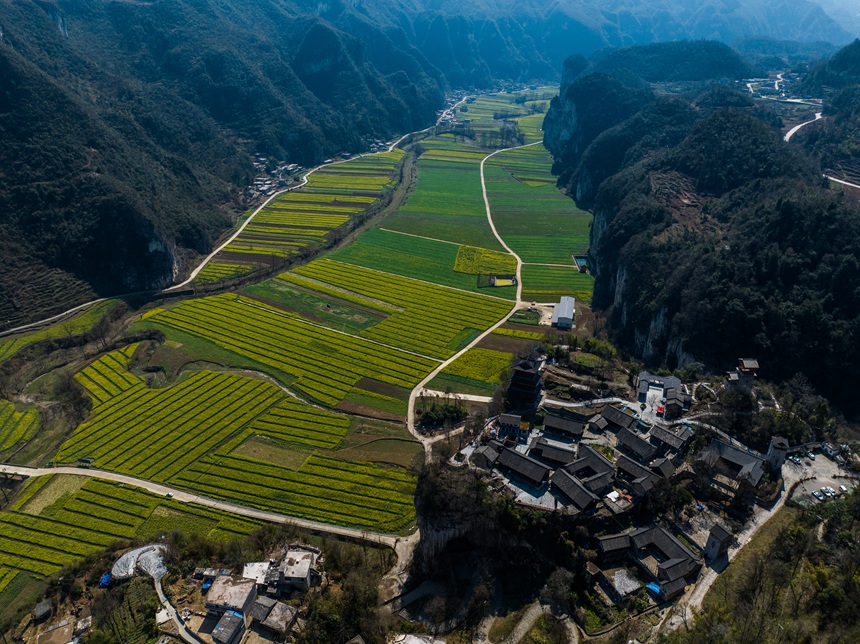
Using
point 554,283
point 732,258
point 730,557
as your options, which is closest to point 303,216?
point 554,283

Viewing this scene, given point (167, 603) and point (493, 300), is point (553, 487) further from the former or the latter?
point (493, 300)

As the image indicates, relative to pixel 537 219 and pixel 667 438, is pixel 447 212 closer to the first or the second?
pixel 537 219

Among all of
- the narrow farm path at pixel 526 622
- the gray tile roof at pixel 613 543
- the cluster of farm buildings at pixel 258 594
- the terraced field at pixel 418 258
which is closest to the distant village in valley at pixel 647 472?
the gray tile roof at pixel 613 543

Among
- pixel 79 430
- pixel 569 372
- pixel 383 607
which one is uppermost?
pixel 569 372

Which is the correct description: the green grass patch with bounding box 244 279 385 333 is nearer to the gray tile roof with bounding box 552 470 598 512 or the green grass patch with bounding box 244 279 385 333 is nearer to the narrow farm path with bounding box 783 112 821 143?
the gray tile roof with bounding box 552 470 598 512

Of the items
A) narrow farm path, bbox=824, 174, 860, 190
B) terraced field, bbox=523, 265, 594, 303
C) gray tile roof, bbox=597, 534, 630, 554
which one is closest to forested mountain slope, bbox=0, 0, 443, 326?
terraced field, bbox=523, 265, 594, 303

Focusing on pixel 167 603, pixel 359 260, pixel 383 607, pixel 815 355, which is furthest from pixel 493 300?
pixel 167 603

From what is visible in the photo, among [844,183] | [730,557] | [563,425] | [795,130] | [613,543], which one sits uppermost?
[795,130]

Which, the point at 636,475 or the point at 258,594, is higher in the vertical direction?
the point at 636,475
